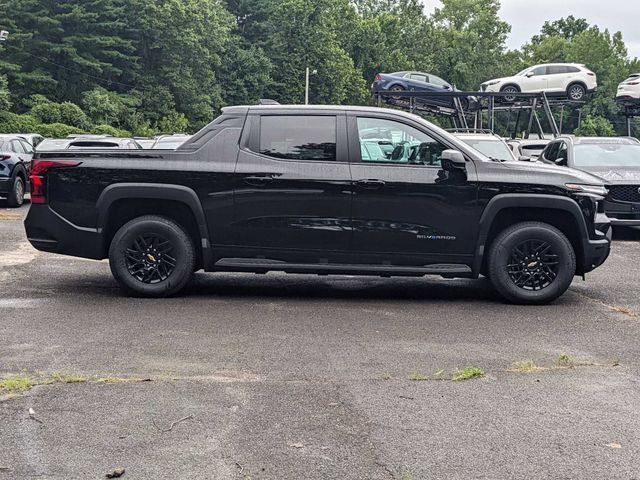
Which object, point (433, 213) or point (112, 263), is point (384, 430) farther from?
point (112, 263)

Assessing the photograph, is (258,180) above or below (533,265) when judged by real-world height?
above

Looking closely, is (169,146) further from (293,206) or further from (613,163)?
(613,163)

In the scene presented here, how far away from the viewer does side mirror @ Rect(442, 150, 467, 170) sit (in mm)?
8078

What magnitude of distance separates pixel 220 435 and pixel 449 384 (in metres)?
1.74

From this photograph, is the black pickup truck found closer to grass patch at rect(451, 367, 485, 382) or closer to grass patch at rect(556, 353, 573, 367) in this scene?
grass patch at rect(556, 353, 573, 367)

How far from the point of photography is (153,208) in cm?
845

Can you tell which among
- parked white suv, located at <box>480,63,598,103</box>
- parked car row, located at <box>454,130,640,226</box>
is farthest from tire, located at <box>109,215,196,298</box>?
parked white suv, located at <box>480,63,598,103</box>

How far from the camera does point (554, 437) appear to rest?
4.54 metres

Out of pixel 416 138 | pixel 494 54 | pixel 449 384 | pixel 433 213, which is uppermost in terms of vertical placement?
pixel 494 54

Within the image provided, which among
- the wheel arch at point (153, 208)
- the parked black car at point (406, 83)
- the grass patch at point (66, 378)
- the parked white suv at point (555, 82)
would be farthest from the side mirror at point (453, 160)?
the parked white suv at point (555, 82)

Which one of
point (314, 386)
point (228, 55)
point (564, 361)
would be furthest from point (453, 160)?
point (228, 55)

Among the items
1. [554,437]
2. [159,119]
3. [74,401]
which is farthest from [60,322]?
[159,119]

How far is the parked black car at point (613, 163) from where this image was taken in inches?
566

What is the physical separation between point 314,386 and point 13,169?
14872mm
